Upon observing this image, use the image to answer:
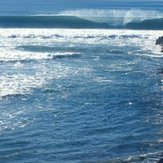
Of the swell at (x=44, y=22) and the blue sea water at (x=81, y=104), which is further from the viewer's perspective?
the swell at (x=44, y=22)

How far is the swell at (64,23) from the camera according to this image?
8600 cm

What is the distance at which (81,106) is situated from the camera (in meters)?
27.9

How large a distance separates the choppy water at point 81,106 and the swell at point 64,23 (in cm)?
3773

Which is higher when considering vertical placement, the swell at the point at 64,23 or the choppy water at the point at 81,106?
the choppy water at the point at 81,106

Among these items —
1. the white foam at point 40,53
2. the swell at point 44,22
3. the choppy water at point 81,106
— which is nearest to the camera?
the choppy water at point 81,106

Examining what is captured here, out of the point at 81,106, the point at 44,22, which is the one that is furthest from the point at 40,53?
the point at 44,22

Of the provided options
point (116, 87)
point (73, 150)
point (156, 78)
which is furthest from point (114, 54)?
point (73, 150)

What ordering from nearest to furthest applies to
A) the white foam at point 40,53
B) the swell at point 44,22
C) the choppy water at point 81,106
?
1. the choppy water at point 81,106
2. the white foam at point 40,53
3. the swell at point 44,22

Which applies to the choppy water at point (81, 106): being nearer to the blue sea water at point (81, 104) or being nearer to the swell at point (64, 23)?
the blue sea water at point (81, 104)

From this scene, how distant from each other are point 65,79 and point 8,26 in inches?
2005

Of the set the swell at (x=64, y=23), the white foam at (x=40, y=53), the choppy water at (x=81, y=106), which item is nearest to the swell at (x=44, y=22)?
the swell at (x=64, y=23)

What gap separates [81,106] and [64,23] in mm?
61110

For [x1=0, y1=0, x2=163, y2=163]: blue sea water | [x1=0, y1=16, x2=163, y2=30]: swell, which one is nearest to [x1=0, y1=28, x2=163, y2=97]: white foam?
[x1=0, y1=0, x2=163, y2=163]: blue sea water

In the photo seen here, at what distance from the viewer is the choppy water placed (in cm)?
2156
